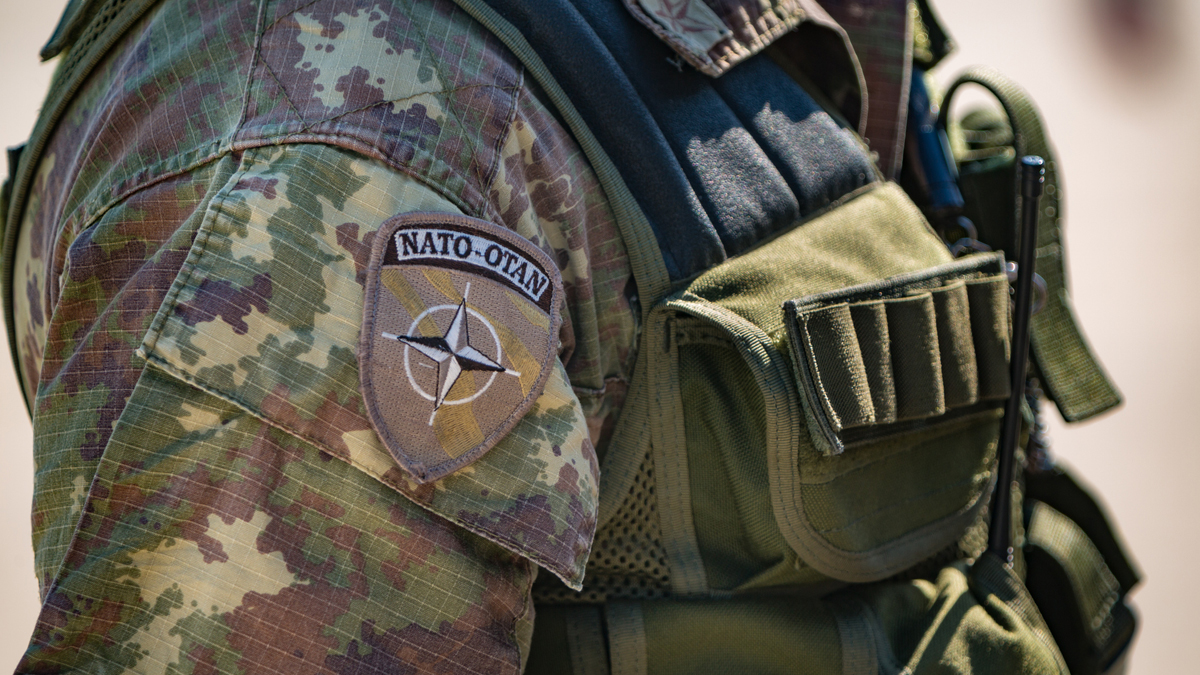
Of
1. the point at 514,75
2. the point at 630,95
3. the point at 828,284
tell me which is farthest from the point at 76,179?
the point at 828,284

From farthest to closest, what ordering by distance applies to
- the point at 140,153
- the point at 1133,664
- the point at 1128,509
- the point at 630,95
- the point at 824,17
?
the point at 1128,509 → the point at 1133,664 → the point at 824,17 → the point at 630,95 → the point at 140,153

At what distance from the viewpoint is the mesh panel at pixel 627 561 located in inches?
37.4

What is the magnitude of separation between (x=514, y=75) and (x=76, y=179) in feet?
1.26

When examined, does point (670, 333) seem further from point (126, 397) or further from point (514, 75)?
point (126, 397)

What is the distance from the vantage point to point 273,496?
0.66m

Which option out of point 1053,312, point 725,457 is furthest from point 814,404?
point 1053,312

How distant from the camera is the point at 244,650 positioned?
2.12 feet

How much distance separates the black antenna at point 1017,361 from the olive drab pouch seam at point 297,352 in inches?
26.4

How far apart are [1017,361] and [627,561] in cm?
54

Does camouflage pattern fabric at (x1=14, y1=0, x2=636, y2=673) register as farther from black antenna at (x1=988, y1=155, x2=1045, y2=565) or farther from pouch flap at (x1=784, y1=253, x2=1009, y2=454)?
black antenna at (x1=988, y1=155, x2=1045, y2=565)

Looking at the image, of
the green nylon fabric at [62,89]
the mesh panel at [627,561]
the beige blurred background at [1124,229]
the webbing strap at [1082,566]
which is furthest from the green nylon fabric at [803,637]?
the beige blurred background at [1124,229]

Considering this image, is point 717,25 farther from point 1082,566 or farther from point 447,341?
point 1082,566

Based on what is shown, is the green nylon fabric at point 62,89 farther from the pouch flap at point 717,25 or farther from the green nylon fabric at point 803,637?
the green nylon fabric at point 803,637

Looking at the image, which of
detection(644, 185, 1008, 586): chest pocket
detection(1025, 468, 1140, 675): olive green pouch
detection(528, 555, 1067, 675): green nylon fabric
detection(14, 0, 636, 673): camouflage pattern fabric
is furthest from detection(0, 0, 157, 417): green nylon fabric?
detection(1025, 468, 1140, 675): olive green pouch
